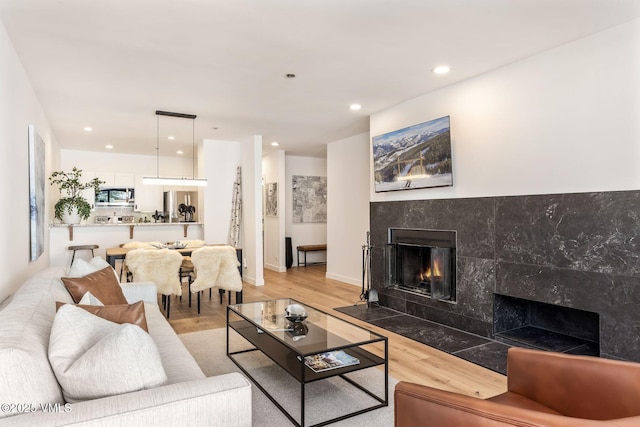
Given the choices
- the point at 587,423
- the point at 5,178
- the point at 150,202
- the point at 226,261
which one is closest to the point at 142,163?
the point at 150,202

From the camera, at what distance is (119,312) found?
1.93 m

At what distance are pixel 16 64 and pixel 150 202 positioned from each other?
17.9 feet

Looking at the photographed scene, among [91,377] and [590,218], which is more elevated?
[590,218]

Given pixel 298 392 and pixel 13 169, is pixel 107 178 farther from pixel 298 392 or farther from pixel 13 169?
pixel 298 392

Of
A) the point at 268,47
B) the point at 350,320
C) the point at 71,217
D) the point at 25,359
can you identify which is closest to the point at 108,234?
the point at 71,217

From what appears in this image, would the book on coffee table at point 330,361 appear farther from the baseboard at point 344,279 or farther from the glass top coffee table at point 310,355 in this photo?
the baseboard at point 344,279

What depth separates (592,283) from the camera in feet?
9.48

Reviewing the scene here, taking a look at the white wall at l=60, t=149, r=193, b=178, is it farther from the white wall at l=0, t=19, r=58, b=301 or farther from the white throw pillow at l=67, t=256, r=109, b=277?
the white throw pillow at l=67, t=256, r=109, b=277

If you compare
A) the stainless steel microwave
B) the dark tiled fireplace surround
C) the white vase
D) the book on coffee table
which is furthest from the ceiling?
the stainless steel microwave

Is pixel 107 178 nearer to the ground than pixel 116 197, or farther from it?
farther from it

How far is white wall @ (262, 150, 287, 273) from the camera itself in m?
8.12

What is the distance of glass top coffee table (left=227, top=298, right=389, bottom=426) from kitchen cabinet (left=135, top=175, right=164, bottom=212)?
585 cm

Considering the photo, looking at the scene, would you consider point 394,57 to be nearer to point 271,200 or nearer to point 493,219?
point 493,219

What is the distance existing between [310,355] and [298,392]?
0.55 metres
